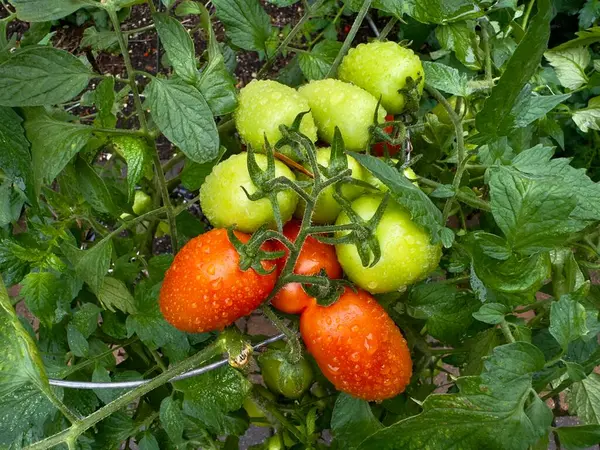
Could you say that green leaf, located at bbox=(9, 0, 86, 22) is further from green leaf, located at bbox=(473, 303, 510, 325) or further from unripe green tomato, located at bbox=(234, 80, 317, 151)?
green leaf, located at bbox=(473, 303, 510, 325)

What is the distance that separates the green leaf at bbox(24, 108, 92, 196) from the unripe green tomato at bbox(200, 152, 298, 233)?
0.14 metres

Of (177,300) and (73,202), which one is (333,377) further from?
(73,202)

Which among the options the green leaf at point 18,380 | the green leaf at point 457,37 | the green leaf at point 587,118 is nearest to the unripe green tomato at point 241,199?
the green leaf at point 18,380

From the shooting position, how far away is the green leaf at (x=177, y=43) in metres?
0.60

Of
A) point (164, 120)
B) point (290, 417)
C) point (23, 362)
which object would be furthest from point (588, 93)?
point (23, 362)

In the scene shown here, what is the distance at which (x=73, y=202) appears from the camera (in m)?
0.77

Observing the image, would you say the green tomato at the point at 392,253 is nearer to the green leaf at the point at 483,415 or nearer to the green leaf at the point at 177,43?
the green leaf at the point at 483,415

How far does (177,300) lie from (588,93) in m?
1.12

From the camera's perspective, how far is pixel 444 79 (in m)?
0.66

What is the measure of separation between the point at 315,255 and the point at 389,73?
223 mm

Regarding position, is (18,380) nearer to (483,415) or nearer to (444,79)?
(483,415)

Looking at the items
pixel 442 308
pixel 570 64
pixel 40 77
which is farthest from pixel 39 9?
pixel 570 64

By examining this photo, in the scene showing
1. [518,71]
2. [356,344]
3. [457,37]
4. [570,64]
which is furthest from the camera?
[570,64]

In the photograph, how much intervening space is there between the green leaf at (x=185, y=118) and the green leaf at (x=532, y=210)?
0.27 meters
